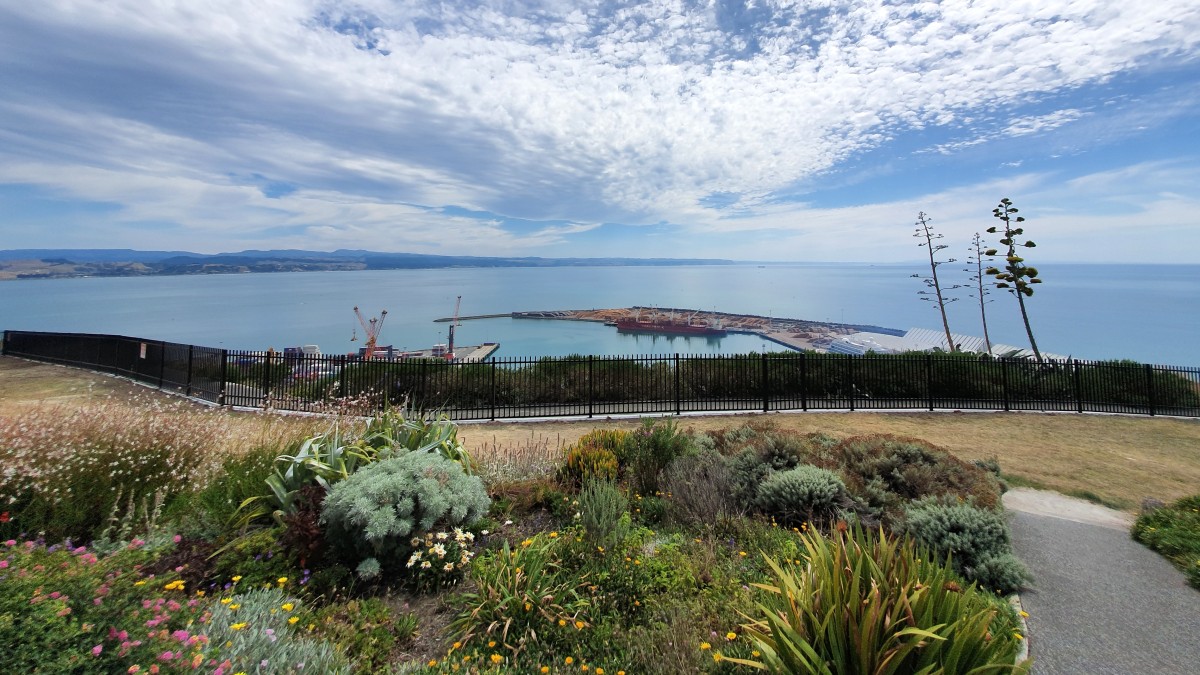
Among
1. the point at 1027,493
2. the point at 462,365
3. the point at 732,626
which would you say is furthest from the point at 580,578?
the point at 462,365

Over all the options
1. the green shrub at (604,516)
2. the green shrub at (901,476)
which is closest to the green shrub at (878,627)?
the green shrub at (604,516)

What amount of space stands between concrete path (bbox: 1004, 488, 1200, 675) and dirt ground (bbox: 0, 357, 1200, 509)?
240 centimetres

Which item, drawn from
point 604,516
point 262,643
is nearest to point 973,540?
point 604,516

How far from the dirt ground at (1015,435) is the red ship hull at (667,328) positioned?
37.4m

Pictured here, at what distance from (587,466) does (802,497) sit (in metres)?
2.46

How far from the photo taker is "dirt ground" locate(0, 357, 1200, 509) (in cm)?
786

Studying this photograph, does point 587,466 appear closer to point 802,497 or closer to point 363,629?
point 802,497

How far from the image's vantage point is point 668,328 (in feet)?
174

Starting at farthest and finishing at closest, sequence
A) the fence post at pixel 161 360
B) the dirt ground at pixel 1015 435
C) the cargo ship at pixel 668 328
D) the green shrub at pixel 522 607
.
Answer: the cargo ship at pixel 668 328 → the fence post at pixel 161 360 → the dirt ground at pixel 1015 435 → the green shrub at pixel 522 607

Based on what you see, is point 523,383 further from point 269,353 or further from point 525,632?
point 525,632

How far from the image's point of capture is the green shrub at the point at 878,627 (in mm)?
2400

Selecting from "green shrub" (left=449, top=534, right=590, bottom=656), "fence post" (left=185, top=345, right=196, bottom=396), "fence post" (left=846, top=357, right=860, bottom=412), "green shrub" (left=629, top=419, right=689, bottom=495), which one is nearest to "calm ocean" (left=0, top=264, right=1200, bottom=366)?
"fence post" (left=846, top=357, right=860, bottom=412)

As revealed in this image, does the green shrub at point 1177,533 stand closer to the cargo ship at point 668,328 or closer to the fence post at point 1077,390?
the fence post at point 1077,390

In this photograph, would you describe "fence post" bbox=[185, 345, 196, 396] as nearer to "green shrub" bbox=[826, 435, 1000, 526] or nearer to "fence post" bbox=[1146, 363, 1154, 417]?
"green shrub" bbox=[826, 435, 1000, 526]
